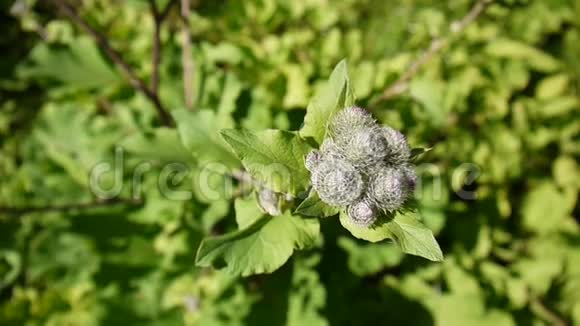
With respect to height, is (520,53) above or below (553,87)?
above

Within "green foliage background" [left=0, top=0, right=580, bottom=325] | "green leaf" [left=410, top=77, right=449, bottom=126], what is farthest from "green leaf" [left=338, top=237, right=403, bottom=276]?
"green leaf" [left=410, top=77, right=449, bottom=126]

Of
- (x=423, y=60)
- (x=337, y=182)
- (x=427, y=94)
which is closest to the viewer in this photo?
(x=337, y=182)

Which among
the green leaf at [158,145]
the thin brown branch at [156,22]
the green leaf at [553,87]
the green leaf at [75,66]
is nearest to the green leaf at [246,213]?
the green leaf at [158,145]

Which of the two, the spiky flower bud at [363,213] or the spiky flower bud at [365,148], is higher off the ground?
the spiky flower bud at [365,148]

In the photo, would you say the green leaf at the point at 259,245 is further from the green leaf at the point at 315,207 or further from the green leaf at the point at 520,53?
the green leaf at the point at 520,53

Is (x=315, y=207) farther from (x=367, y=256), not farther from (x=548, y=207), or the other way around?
(x=548, y=207)

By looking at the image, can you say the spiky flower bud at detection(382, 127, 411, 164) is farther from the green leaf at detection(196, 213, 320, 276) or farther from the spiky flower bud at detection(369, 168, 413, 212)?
the green leaf at detection(196, 213, 320, 276)

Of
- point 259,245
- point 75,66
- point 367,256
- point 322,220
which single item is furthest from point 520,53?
point 75,66
